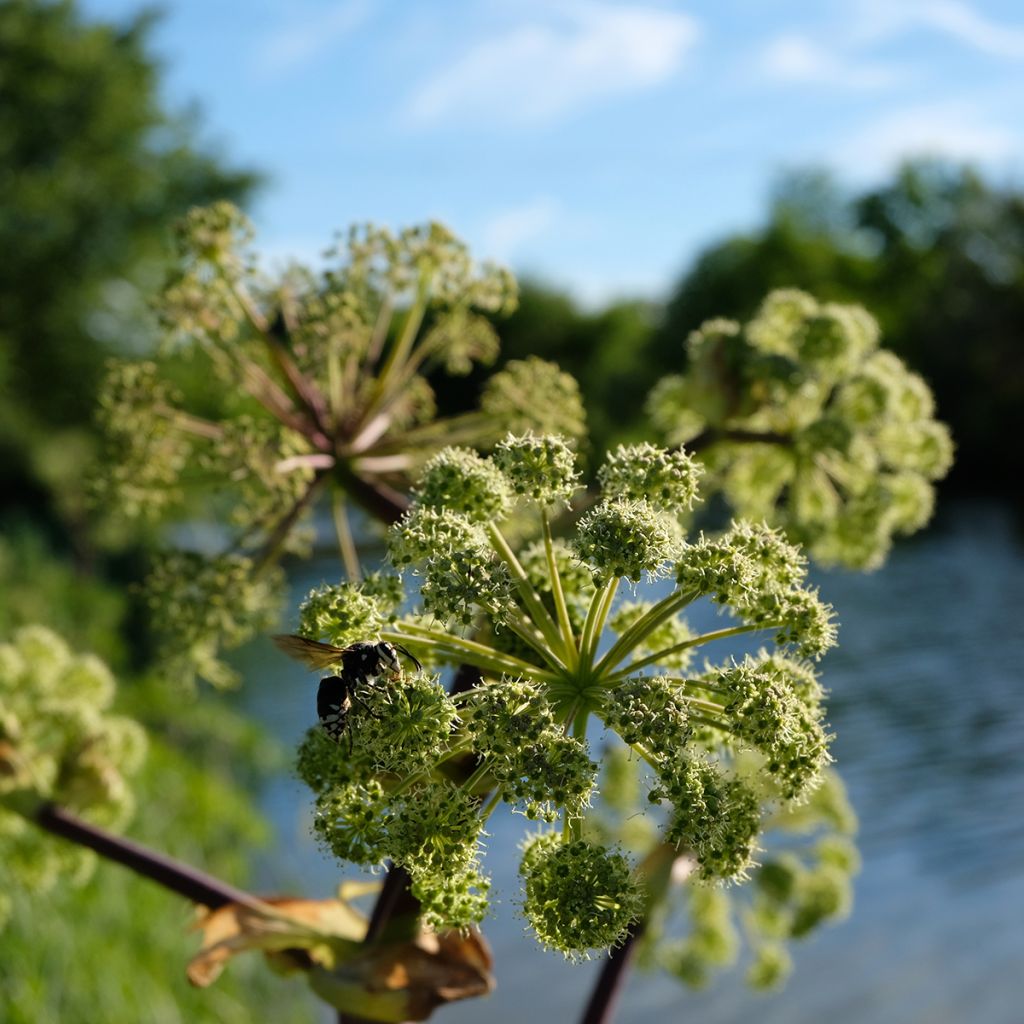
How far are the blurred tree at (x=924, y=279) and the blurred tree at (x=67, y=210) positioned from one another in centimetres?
3559

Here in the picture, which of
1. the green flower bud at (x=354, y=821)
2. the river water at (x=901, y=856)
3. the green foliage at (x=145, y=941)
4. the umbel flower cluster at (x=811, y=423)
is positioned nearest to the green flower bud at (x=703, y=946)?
the umbel flower cluster at (x=811, y=423)

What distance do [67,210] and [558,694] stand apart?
137 ft

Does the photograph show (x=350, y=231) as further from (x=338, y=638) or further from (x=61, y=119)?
(x=61, y=119)

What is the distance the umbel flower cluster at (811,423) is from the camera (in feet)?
8.52

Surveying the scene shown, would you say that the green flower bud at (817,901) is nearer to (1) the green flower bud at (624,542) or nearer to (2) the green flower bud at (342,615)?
(1) the green flower bud at (624,542)

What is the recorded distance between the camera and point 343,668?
1.76m

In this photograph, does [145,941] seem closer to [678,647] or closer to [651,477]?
[678,647]

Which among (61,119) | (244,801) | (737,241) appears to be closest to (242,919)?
(244,801)

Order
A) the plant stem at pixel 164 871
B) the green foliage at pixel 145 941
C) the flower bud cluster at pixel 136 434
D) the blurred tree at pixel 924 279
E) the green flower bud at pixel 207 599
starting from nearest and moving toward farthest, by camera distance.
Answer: the plant stem at pixel 164 871 < the green flower bud at pixel 207 599 < the flower bud cluster at pixel 136 434 < the green foliage at pixel 145 941 < the blurred tree at pixel 924 279

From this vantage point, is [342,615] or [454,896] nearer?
[454,896]

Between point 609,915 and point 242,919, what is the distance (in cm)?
80

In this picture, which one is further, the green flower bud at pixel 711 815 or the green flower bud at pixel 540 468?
the green flower bud at pixel 540 468

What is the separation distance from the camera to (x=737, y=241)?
75.6 m

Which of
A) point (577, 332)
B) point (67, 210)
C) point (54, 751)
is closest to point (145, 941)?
point (54, 751)
